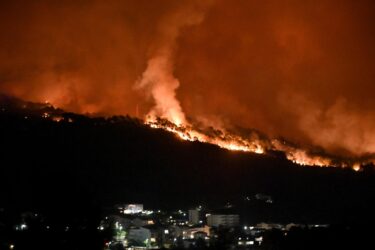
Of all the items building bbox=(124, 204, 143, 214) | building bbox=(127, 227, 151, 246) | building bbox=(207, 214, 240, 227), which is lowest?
building bbox=(127, 227, 151, 246)

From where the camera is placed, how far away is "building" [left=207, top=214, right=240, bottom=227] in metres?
35.9

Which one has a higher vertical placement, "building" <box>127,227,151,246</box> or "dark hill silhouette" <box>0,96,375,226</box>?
"dark hill silhouette" <box>0,96,375,226</box>

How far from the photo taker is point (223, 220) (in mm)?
36406

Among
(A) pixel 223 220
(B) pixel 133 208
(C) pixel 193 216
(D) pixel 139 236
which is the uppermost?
(B) pixel 133 208

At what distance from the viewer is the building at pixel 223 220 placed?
35.9 meters

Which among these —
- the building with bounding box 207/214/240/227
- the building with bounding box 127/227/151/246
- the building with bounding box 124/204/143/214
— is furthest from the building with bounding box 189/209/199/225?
the building with bounding box 127/227/151/246

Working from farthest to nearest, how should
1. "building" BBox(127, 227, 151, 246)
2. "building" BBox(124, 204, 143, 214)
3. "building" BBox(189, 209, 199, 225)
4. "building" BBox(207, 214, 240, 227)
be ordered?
Result: "building" BBox(124, 204, 143, 214) < "building" BBox(189, 209, 199, 225) < "building" BBox(207, 214, 240, 227) < "building" BBox(127, 227, 151, 246)

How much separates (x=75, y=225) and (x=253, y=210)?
2417cm

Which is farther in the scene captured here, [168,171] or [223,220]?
[168,171]

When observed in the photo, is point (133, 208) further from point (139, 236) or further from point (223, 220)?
point (139, 236)

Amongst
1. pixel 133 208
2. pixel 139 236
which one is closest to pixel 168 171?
pixel 133 208

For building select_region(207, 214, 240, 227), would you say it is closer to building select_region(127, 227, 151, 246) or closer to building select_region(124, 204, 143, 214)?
Result: building select_region(124, 204, 143, 214)

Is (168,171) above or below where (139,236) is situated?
above

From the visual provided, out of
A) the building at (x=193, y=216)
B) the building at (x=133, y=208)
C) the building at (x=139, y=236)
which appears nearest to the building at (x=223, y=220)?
the building at (x=193, y=216)
